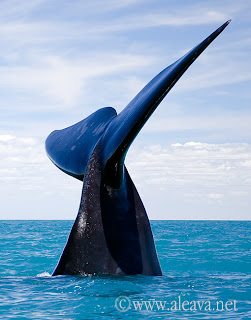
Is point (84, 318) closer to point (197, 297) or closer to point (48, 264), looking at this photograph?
point (197, 297)

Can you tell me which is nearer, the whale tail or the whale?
the whale tail

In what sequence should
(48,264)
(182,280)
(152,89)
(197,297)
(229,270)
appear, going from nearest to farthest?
(152,89)
(197,297)
(182,280)
(229,270)
(48,264)

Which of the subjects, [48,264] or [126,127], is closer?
[126,127]

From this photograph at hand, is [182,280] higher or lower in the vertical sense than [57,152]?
lower

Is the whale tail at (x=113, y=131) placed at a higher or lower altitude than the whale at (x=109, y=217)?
higher

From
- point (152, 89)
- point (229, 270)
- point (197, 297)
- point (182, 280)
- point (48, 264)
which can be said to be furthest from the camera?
point (48, 264)

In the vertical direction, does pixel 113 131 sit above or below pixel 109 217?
above

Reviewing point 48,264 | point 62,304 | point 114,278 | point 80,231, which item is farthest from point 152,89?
point 48,264

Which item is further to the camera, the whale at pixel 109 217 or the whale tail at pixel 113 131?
the whale at pixel 109 217

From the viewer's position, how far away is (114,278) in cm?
688

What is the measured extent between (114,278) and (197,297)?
1.25 m

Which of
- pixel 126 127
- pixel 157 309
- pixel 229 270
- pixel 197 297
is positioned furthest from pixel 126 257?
pixel 229 270

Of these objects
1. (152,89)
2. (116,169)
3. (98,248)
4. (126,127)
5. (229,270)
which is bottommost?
(229,270)

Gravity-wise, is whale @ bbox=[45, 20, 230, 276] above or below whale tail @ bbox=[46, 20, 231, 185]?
below
